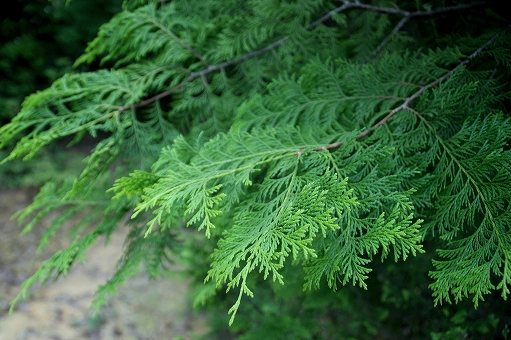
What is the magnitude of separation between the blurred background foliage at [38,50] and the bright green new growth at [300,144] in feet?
14.2

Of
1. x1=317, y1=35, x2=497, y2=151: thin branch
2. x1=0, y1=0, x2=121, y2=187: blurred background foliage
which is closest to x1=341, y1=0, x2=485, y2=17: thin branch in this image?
x1=317, y1=35, x2=497, y2=151: thin branch

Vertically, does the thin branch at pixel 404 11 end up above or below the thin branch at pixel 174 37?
below

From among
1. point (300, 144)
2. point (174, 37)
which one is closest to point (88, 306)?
point (174, 37)

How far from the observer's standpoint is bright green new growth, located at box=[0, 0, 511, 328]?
1479mm

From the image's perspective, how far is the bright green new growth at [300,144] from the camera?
148 centimetres

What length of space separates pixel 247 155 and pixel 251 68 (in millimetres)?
1057

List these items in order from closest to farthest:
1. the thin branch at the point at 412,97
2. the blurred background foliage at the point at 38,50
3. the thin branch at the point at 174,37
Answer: the thin branch at the point at 412,97
the thin branch at the point at 174,37
the blurred background foliage at the point at 38,50

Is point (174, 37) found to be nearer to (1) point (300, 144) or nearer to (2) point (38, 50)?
(1) point (300, 144)

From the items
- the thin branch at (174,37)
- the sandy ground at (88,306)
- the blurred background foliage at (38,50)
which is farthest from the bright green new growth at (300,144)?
the blurred background foliage at (38,50)

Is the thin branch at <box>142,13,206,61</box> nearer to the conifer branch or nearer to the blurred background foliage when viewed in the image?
the conifer branch

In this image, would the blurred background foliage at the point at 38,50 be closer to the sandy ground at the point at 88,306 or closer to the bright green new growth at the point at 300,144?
the sandy ground at the point at 88,306

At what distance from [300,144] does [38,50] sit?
6383mm

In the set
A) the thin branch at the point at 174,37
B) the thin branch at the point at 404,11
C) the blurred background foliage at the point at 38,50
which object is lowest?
the blurred background foliage at the point at 38,50

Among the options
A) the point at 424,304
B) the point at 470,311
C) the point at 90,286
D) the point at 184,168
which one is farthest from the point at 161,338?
the point at 184,168
